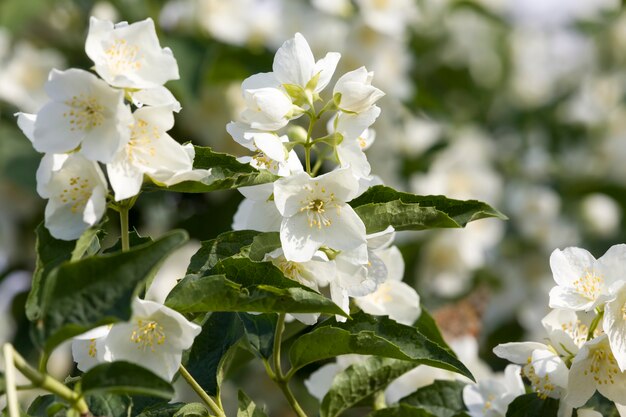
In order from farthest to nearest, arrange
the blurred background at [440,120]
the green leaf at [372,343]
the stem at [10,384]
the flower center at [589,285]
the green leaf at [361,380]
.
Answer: the blurred background at [440,120] → the green leaf at [361,380] → the flower center at [589,285] → the green leaf at [372,343] → the stem at [10,384]

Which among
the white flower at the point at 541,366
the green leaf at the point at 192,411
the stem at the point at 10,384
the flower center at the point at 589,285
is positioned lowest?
the green leaf at the point at 192,411

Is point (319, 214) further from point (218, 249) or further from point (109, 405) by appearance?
point (109, 405)

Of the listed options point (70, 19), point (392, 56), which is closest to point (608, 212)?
point (392, 56)

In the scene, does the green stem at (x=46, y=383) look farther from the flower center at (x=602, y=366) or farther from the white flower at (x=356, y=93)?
the flower center at (x=602, y=366)

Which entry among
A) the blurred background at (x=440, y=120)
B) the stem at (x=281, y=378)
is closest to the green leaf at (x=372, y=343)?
the stem at (x=281, y=378)

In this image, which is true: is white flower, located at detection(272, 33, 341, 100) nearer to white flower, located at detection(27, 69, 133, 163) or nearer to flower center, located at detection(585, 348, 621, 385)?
white flower, located at detection(27, 69, 133, 163)

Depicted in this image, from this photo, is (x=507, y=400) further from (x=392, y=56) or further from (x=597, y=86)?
(x=597, y=86)
